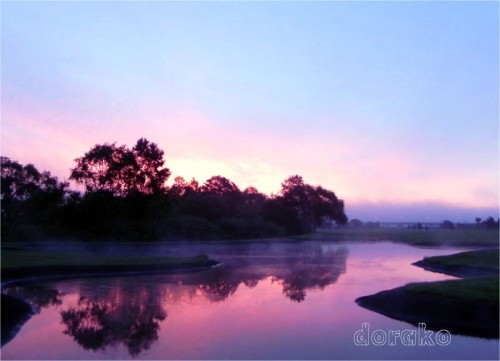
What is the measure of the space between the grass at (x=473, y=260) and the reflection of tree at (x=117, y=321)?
1800 centimetres

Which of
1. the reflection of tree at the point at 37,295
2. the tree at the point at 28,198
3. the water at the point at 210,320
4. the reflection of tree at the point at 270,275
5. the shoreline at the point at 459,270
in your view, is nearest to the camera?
the water at the point at 210,320

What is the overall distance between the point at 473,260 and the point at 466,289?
49.4ft

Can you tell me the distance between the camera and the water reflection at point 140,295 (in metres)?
14.0

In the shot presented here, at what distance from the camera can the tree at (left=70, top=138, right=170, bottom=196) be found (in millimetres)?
60531

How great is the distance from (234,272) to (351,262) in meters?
10.7

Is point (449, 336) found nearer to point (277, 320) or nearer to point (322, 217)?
point (277, 320)

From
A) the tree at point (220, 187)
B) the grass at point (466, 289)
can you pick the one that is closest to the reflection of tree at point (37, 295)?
the grass at point (466, 289)

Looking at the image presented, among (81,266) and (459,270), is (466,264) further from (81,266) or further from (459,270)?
(81,266)

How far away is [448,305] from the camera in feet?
53.0

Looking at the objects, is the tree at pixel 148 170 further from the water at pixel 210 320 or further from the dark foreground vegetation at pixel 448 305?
the dark foreground vegetation at pixel 448 305

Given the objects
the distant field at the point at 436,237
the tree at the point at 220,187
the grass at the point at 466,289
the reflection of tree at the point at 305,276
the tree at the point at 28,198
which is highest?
the tree at the point at 220,187

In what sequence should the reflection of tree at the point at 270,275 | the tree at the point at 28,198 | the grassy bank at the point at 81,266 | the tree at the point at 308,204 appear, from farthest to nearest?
the tree at the point at 308,204 → the tree at the point at 28,198 → the grassy bank at the point at 81,266 → the reflection of tree at the point at 270,275

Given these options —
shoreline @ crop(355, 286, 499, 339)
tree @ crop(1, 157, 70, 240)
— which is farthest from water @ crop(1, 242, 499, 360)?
tree @ crop(1, 157, 70, 240)

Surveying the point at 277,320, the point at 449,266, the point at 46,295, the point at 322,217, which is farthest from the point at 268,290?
the point at 322,217
